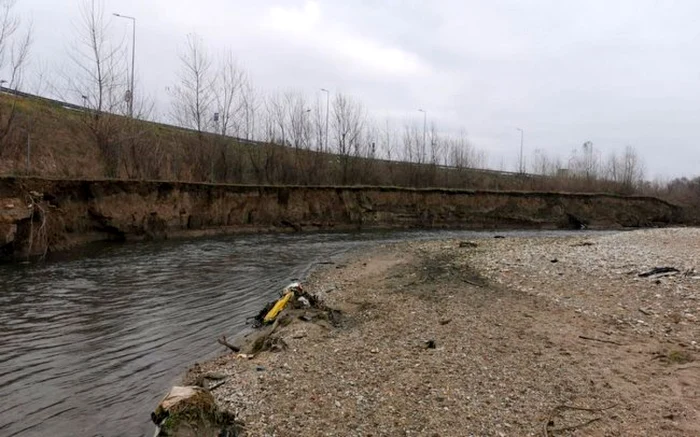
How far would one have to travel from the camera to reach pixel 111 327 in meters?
9.72

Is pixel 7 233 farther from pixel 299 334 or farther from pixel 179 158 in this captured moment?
pixel 179 158

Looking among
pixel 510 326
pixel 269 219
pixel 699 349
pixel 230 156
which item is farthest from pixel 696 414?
pixel 230 156

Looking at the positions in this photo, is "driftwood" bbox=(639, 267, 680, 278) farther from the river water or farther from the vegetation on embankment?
the vegetation on embankment

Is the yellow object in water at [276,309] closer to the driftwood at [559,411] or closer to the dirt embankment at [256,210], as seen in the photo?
the driftwood at [559,411]

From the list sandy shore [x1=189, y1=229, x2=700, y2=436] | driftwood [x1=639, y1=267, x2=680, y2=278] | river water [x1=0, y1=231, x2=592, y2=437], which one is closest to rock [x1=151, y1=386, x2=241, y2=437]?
sandy shore [x1=189, y1=229, x2=700, y2=436]

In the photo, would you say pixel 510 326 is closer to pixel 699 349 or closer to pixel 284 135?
pixel 699 349

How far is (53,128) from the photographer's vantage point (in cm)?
3644

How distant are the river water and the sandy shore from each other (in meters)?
1.32

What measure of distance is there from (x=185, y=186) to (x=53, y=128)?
15.3 m

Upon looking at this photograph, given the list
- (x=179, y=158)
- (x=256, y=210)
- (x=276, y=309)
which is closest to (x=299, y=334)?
(x=276, y=309)

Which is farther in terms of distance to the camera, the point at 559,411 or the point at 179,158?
the point at 179,158

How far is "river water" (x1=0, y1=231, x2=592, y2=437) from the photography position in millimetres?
6184

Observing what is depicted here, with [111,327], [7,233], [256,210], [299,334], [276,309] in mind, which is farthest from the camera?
[256,210]

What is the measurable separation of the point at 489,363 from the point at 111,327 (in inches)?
302
